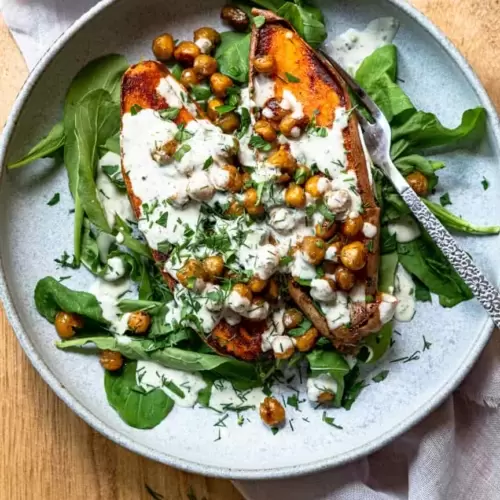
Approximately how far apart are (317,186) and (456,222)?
26.3 inches

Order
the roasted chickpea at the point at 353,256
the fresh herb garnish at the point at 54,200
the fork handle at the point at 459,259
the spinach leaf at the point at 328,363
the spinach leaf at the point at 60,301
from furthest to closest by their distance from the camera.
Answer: the fresh herb garnish at the point at 54,200, the spinach leaf at the point at 60,301, the spinach leaf at the point at 328,363, the fork handle at the point at 459,259, the roasted chickpea at the point at 353,256

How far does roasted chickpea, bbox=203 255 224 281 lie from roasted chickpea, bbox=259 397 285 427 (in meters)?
0.62

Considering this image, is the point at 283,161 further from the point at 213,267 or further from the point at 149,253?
the point at 149,253

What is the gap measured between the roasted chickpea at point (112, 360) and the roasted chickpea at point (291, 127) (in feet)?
3.84

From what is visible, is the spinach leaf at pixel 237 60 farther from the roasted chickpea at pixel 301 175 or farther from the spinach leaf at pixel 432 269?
the spinach leaf at pixel 432 269

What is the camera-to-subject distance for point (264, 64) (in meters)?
2.97

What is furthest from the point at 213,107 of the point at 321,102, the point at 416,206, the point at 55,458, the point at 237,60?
the point at 55,458

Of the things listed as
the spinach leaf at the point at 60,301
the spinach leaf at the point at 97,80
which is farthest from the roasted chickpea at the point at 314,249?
the spinach leaf at the point at 97,80

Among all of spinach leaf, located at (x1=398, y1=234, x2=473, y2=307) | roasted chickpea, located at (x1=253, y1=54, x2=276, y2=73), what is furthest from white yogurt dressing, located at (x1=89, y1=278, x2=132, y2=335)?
spinach leaf, located at (x1=398, y1=234, x2=473, y2=307)

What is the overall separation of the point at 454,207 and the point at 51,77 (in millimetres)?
1813

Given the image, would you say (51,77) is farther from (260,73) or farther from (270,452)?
(270,452)

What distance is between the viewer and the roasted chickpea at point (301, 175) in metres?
2.90

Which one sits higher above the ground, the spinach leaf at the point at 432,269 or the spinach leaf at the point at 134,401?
the spinach leaf at the point at 432,269

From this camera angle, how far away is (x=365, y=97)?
3115mm
